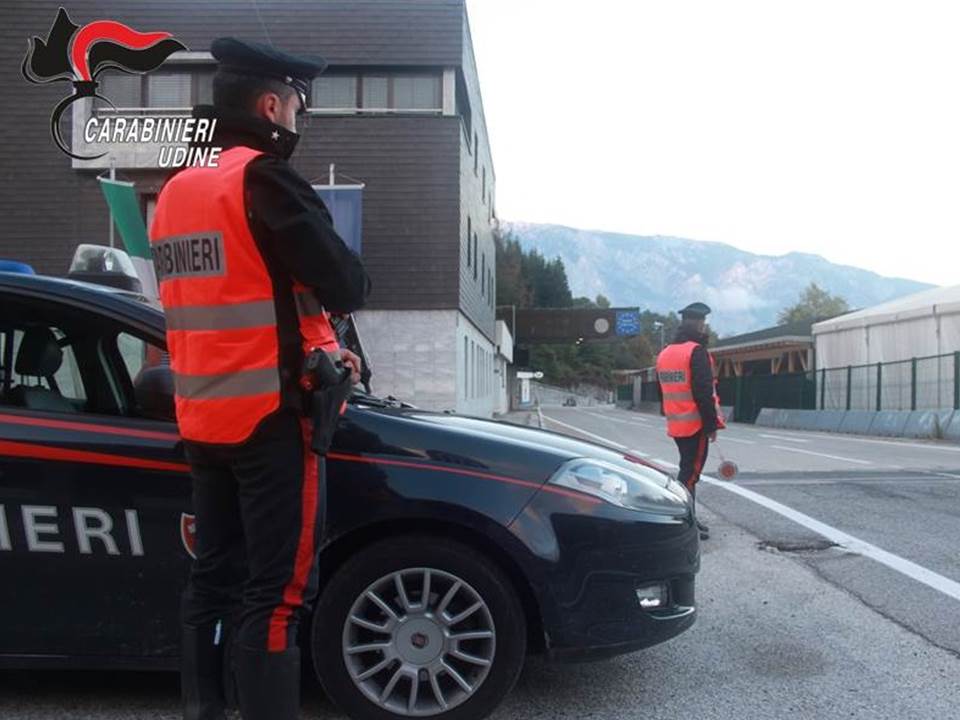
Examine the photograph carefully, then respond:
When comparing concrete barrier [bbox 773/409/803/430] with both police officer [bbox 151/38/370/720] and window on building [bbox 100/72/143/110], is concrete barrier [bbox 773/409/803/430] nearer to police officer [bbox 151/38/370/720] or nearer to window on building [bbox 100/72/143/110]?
window on building [bbox 100/72/143/110]

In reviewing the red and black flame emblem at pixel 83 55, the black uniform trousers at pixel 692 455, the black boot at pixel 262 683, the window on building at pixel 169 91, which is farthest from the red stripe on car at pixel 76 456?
the window on building at pixel 169 91

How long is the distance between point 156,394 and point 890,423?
25.7m

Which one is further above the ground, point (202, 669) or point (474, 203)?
point (474, 203)

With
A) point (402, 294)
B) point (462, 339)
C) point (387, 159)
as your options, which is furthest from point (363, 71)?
point (462, 339)

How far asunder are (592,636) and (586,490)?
20.3 inches

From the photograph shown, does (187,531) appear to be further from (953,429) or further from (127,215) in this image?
(953,429)

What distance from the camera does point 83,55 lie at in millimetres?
20594

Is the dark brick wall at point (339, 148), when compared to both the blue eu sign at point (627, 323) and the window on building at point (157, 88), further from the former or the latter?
the blue eu sign at point (627, 323)

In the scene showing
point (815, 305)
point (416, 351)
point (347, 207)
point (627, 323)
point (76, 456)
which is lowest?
point (76, 456)

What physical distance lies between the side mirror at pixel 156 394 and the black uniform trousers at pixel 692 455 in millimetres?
4773

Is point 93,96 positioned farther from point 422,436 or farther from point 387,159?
point 422,436

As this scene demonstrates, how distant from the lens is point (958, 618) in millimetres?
4609

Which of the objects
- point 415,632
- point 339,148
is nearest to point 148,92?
point 339,148

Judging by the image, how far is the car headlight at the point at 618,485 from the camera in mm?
3273
